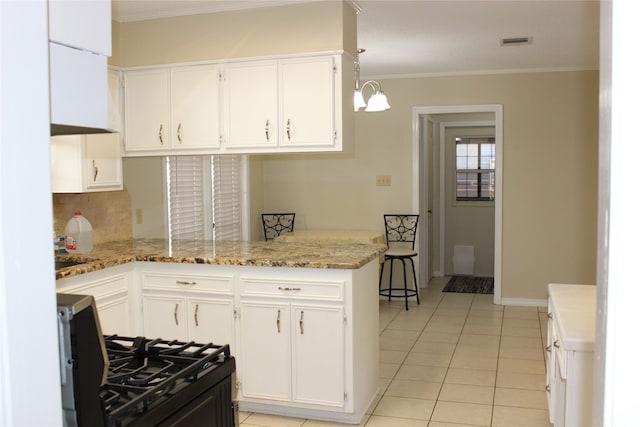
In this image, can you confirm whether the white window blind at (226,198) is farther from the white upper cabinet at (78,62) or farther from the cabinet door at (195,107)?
the white upper cabinet at (78,62)

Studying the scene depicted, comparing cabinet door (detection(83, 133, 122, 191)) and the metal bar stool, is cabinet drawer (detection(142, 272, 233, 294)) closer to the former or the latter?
cabinet door (detection(83, 133, 122, 191))

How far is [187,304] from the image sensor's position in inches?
143

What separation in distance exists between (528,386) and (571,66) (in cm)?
349

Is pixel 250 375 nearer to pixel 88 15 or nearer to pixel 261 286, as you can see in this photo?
pixel 261 286

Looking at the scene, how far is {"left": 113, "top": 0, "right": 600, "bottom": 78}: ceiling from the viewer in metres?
3.86

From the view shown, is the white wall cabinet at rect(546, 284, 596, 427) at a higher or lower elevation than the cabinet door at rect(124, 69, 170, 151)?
lower

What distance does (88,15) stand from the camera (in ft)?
3.32

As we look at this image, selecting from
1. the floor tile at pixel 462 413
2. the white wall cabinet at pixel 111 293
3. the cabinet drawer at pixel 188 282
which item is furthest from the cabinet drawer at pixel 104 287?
the floor tile at pixel 462 413

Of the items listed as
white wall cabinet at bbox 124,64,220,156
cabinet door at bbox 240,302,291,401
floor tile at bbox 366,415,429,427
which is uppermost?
white wall cabinet at bbox 124,64,220,156

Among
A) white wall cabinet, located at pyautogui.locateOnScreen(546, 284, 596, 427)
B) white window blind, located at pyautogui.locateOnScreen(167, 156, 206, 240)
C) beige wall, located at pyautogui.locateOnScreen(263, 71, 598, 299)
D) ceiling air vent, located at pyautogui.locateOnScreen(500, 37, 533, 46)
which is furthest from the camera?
beige wall, located at pyautogui.locateOnScreen(263, 71, 598, 299)

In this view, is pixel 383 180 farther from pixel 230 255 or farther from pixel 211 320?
pixel 211 320

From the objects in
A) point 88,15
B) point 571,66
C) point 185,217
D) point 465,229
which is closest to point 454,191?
point 465,229

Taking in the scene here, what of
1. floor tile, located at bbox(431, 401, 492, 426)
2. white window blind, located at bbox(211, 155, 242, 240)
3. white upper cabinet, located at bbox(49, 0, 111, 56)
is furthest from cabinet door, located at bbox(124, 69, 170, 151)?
white upper cabinet, located at bbox(49, 0, 111, 56)

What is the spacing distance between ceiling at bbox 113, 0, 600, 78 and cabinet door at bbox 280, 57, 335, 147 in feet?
1.43
